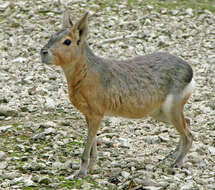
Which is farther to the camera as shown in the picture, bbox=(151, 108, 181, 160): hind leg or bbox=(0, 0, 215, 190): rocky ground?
bbox=(151, 108, 181, 160): hind leg

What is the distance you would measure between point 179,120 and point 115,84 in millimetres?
967

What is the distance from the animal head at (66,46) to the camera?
4.98 metres

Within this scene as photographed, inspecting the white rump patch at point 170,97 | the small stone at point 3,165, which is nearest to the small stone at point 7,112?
the small stone at point 3,165

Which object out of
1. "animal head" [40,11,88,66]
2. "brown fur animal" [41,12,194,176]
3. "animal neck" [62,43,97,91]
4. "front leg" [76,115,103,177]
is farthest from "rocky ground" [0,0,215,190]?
"animal head" [40,11,88,66]

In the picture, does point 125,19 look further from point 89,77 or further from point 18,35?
point 89,77

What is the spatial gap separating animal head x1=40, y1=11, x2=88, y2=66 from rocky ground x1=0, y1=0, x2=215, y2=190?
1.28 m

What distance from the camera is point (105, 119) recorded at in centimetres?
713

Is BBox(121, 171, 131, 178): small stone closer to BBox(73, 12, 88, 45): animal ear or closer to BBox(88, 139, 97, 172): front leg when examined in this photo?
BBox(88, 139, 97, 172): front leg

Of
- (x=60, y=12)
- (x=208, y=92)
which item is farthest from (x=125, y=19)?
(x=208, y=92)

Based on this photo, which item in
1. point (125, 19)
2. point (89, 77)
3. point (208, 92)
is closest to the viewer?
point (89, 77)

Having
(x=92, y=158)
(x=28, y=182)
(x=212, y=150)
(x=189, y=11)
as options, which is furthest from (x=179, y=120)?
(x=189, y=11)

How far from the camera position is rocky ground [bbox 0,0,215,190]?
528 centimetres

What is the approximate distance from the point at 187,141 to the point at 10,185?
235cm

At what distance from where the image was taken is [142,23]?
33.3 feet
